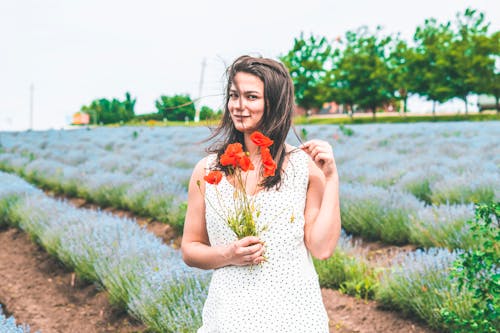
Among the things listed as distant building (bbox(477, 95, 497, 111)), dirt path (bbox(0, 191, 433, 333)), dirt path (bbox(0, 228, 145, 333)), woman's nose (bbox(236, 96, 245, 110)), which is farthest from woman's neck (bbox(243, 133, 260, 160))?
distant building (bbox(477, 95, 497, 111))

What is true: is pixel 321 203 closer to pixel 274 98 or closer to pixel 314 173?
pixel 314 173

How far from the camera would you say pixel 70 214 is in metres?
5.09

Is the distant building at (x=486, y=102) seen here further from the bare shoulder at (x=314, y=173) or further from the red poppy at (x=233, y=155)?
the red poppy at (x=233, y=155)

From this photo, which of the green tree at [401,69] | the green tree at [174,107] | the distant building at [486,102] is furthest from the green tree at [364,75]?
the green tree at [174,107]

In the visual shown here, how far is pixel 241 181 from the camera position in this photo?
1.65 meters

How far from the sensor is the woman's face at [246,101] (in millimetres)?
1723

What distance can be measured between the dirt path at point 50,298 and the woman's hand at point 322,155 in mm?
2134

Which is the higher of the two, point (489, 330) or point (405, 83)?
point (405, 83)

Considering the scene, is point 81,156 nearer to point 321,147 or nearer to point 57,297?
point 57,297

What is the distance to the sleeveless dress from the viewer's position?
169 centimetres

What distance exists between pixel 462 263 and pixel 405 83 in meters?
34.5

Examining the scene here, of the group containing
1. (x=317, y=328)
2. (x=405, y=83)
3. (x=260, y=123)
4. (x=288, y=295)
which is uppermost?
(x=405, y=83)

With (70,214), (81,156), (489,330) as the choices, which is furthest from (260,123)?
(81,156)

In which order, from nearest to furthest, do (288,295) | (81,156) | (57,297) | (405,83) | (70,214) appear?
(288,295) → (57,297) → (70,214) → (81,156) → (405,83)
